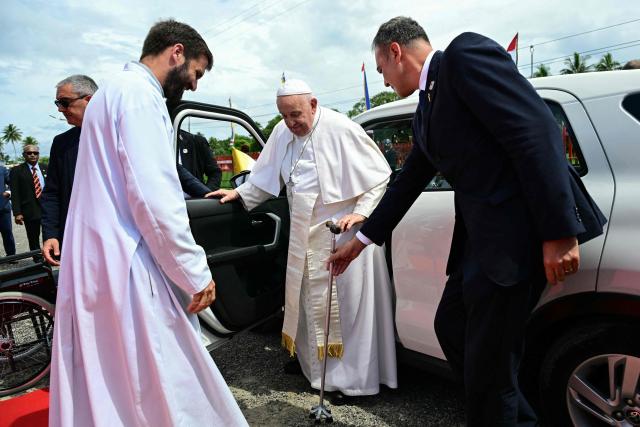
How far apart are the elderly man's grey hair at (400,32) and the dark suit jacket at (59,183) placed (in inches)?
87.8

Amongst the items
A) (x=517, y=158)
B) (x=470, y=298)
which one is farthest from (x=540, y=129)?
Result: (x=470, y=298)

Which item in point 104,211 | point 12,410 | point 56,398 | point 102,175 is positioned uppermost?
point 102,175

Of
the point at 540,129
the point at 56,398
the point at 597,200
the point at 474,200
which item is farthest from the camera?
the point at 597,200

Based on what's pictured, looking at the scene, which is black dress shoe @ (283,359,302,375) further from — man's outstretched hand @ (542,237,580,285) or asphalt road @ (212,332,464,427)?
man's outstretched hand @ (542,237,580,285)

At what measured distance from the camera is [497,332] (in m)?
1.64

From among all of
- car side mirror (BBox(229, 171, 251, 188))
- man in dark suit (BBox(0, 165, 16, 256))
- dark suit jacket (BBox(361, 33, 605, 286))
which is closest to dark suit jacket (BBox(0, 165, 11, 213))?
man in dark suit (BBox(0, 165, 16, 256))

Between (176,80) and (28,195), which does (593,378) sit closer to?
(176,80)

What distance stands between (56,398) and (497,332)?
5.33ft

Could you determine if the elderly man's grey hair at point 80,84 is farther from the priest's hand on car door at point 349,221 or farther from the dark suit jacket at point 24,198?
the dark suit jacket at point 24,198

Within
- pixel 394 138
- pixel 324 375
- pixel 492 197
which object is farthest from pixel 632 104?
pixel 324 375

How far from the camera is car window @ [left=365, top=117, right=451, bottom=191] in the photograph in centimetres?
286

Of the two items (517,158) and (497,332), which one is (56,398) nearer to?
(497,332)

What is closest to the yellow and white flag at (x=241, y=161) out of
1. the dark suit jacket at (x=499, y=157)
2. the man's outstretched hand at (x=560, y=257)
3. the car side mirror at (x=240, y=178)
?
the car side mirror at (x=240, y=178)

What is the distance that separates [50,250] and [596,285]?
3.12m
